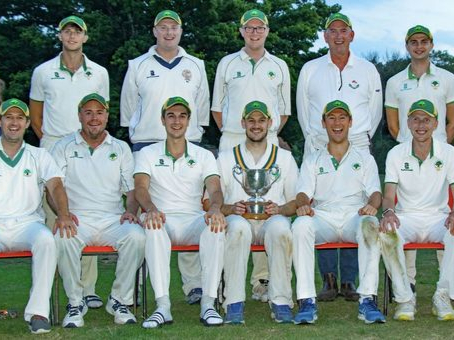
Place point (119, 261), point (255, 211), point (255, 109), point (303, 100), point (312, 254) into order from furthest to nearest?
point (303, 100), point (255, 109), point (255, 211), point (119, 261), point (312, 254)

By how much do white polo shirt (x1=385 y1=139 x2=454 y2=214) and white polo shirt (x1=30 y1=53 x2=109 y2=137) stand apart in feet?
8.98

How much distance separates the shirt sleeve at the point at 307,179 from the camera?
6914mm

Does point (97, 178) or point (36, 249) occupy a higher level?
point (97, 178)

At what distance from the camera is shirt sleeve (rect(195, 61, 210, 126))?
7.83 metres

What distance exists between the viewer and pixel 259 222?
6.82 metres

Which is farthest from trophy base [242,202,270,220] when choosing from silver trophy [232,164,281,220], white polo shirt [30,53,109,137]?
white polo shirt [30,53,109,137]

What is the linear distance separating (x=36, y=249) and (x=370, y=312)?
2477 mm

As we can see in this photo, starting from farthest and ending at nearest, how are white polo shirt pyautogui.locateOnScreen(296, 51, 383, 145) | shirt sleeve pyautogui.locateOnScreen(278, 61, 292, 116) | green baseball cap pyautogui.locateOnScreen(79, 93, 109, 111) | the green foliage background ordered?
the green foliage background, shirt sleeve pyautogui.locateOnScreen(278, 61, 292, 116), white polo shirt pyautogui.locateOnScreen(296, 51, 383, 145), green baseball cap pyautogui.locateOnScreen(79, 93, 109, 111)

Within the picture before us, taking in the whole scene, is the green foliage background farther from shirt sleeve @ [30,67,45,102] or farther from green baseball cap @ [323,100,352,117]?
green baseball cap @ [323,100,352,117]

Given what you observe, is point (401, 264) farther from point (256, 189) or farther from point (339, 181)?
point (256, 189)

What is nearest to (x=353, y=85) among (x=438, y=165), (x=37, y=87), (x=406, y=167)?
(x=406, y=167)

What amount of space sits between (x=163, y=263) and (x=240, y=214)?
0.78m

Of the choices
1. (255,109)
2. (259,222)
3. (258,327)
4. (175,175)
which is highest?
(255,109)

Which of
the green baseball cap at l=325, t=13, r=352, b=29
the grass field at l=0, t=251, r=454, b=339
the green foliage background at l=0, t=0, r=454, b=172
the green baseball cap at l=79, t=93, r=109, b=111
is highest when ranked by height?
the green foliage background at l=0, t=0, r=454, b=172
